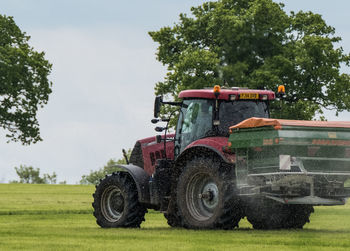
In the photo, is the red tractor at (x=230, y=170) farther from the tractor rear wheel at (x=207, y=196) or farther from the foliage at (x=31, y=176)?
the foliage at (x=31, y=176)

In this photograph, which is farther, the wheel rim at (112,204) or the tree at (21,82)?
the tree at (21,82)

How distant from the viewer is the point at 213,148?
13.0 meters

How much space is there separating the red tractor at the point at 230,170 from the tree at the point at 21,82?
1203 inches

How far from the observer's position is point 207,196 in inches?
516

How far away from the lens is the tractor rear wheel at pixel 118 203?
49.0 ft

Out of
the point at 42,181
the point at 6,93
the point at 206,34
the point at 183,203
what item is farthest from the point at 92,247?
the point at 42,181

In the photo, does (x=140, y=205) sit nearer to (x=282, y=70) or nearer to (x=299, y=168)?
(x=299, y=168)

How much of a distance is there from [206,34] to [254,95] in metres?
28.2

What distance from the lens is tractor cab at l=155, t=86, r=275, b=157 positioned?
13820 millimetres

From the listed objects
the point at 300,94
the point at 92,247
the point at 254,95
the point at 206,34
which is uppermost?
the point at 206,34

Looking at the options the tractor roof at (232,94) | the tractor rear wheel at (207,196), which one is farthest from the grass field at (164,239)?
the tractor roof at (232,94)

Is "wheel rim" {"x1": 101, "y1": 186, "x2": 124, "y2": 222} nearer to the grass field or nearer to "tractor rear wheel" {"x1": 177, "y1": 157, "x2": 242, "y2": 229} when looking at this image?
the grass field

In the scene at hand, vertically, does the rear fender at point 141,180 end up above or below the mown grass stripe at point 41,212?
above

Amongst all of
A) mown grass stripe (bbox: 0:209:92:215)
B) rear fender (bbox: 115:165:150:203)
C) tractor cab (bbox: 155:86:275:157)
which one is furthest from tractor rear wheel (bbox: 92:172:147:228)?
mown grass stripe (bbox: 0:209:92:215)
